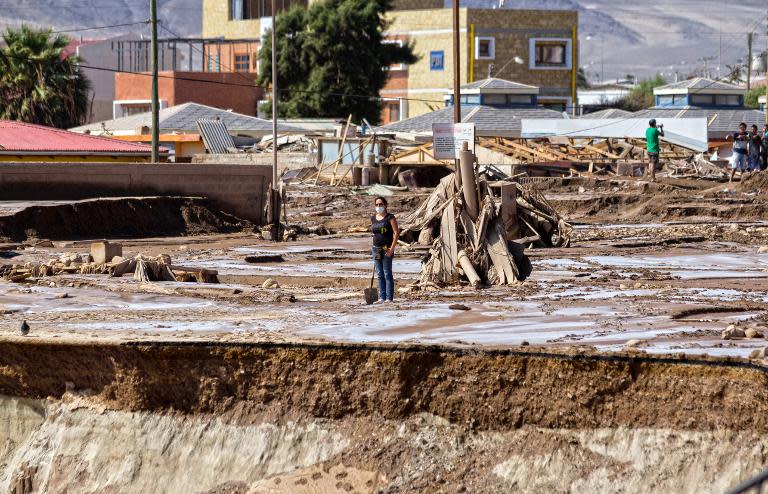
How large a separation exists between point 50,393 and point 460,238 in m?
7.25

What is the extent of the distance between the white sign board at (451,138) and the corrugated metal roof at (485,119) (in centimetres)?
4029

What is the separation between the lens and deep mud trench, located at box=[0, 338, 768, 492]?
420 inches

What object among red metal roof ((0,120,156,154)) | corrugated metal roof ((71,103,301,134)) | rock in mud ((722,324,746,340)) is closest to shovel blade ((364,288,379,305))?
rock in mud ((722,324,746,340))

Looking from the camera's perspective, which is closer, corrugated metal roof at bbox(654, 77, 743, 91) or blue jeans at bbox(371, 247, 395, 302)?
blue jeans at bbox(371, 247, 395, 302)

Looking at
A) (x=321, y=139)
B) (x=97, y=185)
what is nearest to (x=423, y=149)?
(x=321, y=139)

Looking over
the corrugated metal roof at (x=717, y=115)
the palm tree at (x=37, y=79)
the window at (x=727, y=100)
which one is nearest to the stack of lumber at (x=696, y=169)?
the corrugated metal roof at (x=717, y=115)

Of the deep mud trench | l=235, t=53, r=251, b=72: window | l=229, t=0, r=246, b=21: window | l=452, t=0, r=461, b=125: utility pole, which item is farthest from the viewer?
l=229, t=0, r=246, b=21: window

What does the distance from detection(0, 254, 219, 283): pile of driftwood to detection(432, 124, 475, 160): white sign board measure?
4.14 m

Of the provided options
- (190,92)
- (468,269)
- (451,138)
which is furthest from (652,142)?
(190,92)

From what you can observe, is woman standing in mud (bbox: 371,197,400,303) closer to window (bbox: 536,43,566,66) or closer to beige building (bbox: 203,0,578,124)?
beige building (bbox: 203,0,578,124)

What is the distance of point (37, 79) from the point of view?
5600 centimetres

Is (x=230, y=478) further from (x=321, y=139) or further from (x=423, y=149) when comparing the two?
Result: (x=321, y=139)

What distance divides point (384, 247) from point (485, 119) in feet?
158

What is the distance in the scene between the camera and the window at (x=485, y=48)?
8931cm
